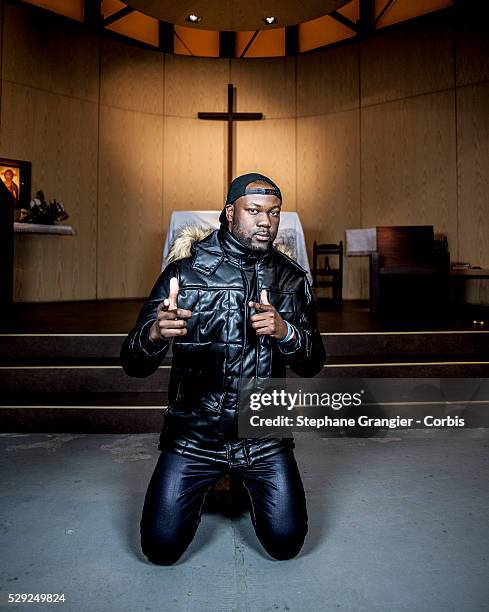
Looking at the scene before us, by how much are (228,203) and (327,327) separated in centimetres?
264

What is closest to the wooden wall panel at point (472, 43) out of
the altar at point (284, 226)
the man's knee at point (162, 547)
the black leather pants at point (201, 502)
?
the altar at point (284, 226)

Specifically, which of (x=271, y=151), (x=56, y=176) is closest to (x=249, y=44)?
(x=271, y=151)

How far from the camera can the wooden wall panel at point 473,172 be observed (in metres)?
6.89

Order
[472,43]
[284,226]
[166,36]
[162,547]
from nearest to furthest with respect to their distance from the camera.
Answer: [162,547], [284,226], [472,43], [166,36]

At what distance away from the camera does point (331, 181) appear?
818 centimetres

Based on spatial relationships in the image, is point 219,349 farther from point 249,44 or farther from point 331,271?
point 249,44

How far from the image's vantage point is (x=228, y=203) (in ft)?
6.34

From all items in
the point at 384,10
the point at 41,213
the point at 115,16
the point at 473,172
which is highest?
the point at 384,10

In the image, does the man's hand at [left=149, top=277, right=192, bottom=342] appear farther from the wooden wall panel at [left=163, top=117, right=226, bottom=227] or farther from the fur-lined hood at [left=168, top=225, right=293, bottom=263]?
the wooden wall panel at [left=163, top=117, right=226, bottom=227]

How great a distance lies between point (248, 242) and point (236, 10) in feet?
18.2

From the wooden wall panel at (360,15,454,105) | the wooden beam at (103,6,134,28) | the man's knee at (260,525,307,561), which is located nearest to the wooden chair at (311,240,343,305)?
the wooden wall panel at (360,15,454,105)

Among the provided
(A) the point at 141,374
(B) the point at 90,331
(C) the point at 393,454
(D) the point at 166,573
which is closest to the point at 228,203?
(A) the point at 141,374

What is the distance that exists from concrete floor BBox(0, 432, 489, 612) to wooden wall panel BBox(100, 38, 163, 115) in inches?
252

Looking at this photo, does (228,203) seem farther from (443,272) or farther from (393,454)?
(443,272)
